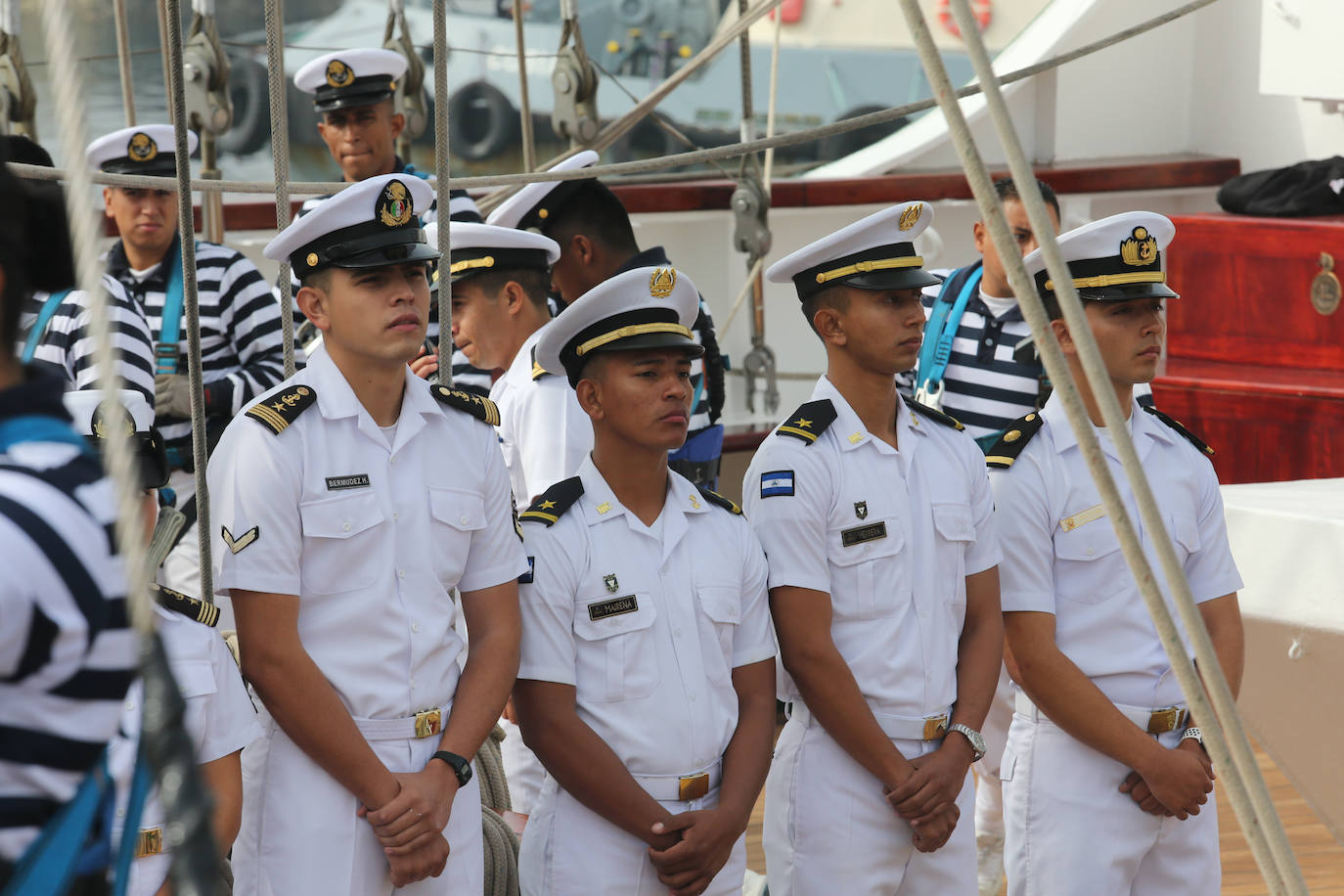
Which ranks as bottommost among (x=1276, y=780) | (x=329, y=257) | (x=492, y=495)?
(x=1276, y=780)

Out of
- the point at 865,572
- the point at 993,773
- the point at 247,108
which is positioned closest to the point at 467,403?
the point at 865,572

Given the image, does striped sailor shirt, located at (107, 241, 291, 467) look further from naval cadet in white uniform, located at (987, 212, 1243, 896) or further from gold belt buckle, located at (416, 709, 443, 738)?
naval cadet in white uniform, located at (987, 212, 1243, 896)

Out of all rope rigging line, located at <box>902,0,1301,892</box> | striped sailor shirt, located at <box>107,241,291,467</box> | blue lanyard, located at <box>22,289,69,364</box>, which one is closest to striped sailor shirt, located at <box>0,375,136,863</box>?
rope rigging line, located at <box>902,0,1301,892</box>

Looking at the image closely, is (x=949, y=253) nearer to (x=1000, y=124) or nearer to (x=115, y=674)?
(x=1000, y=124)

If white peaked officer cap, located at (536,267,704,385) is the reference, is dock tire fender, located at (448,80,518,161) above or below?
above

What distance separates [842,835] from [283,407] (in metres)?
0.93

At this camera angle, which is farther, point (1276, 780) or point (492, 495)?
point (1276, 780)

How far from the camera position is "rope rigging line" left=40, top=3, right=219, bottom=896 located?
801mm

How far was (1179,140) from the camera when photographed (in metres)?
5.72

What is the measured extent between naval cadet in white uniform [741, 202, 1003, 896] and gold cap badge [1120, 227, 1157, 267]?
0.29 m

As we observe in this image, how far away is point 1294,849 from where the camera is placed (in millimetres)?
3291

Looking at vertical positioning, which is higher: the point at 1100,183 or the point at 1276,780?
the point at 1100,183

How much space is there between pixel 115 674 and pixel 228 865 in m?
1.10

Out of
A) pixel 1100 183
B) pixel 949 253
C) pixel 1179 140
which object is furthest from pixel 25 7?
pixel 1179 140
